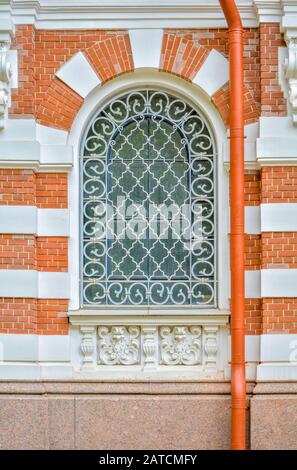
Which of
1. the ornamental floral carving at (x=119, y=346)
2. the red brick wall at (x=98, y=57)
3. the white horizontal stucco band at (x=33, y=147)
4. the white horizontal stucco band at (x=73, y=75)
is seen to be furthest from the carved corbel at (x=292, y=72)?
the ornamental floral carving at (x=119, y=346)

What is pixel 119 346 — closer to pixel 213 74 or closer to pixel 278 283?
pixel 278 283

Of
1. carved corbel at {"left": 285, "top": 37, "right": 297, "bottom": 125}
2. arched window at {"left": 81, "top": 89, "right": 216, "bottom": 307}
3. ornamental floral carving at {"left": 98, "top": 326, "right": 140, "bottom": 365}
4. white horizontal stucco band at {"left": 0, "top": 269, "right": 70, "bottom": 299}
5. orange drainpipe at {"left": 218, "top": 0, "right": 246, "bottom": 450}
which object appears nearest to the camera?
orange drainpipe at {"left": 218, "top": 0, "right": 246, "bottom": 450}

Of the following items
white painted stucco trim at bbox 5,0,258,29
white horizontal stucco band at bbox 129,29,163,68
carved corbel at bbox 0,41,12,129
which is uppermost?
white painted stucco trim at bbox 5,0,258,29

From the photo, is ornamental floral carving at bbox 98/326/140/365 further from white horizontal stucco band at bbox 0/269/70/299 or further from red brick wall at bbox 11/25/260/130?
red brick wall at bbox 11/25/260/130

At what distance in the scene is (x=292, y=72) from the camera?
28.5 feet

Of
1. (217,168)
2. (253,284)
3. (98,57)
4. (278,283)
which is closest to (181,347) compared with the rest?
(253,284)

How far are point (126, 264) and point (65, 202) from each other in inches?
31.7

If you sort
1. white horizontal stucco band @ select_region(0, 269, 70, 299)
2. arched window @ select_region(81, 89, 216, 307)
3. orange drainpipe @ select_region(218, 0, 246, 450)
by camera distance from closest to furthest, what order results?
orange drainpipe @ select_region(218, 0, 246, 450), white horizontal stucco band @ select_region(0, 269, 70, 299), arched window @ select_region(81, 89, 216, 307)

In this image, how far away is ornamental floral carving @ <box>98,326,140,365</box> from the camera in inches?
351

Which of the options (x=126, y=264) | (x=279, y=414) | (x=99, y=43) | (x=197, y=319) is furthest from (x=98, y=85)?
(x=279, y=414)

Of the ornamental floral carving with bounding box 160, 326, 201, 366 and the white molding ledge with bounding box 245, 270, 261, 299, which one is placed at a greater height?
the white molding ledge with bounding box 245, 270, 261, 299

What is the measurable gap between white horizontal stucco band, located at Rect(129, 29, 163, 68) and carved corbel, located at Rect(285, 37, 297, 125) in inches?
46.7

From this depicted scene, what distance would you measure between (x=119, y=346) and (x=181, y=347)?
57 cm

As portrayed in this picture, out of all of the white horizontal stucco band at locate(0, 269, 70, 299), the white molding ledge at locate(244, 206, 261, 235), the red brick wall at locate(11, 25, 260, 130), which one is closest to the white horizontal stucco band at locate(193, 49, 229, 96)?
the red brick wall at locate(11, 25, 260, 130)
